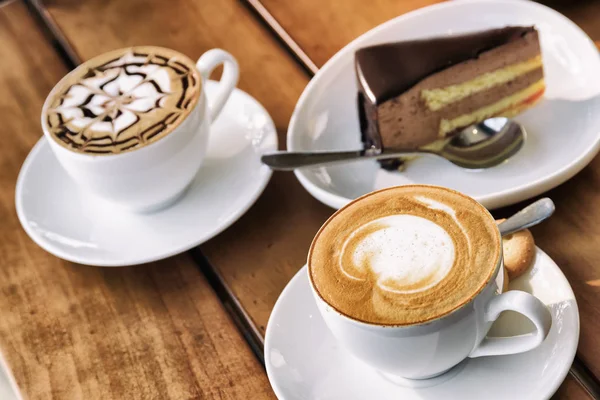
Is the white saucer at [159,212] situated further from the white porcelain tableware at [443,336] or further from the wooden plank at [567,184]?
the white porcelain tableware at [443,336]

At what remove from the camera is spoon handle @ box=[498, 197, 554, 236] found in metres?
0.72

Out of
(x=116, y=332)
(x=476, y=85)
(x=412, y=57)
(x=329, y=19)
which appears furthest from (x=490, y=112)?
(x=116, y=332)

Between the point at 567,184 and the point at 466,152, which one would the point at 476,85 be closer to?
the point at 466,152

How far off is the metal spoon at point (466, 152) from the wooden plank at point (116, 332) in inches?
7.2

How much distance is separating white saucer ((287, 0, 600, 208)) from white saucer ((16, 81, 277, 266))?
0.08 m

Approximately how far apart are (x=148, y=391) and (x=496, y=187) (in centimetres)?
47

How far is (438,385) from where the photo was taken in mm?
638

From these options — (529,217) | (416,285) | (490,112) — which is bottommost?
(490,112)

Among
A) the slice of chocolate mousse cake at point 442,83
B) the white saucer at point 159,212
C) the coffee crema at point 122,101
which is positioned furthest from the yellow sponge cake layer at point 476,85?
the coffee crema at point 122,101

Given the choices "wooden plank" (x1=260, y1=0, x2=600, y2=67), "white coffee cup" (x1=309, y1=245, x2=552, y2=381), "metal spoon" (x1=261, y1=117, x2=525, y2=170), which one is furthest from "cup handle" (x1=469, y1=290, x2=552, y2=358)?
"wooden plank" (x1=260, y1=0, x2=600, y2=67)

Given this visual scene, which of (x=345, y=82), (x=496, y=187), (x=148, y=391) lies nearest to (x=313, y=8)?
(x=345, y=82)

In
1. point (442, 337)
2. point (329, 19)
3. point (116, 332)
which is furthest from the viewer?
point (329, 19)

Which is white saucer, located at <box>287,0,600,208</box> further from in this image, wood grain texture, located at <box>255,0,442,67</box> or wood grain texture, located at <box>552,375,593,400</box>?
wood grain texture, located at <box>552,375,593,400</box>

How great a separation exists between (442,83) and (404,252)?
460 mm
